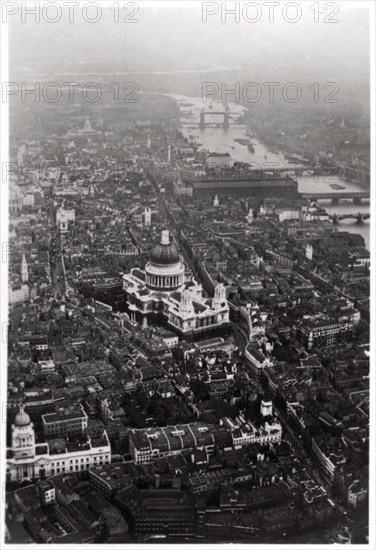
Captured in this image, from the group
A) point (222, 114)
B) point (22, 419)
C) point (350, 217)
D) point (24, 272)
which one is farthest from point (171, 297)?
point (22, 419)

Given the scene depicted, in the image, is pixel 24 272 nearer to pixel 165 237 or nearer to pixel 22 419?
pixel 22 419

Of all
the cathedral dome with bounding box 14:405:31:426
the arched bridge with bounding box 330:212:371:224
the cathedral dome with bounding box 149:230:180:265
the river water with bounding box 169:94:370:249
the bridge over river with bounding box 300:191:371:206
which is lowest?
the cathedral dome with bounding box 14:405:31:426

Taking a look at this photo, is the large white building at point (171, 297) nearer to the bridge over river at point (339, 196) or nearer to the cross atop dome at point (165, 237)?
the cross atop dome at point (165, 237)

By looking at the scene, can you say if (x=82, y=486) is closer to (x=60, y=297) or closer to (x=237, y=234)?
(x=60, y=297)

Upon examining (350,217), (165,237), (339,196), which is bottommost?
(165,237)

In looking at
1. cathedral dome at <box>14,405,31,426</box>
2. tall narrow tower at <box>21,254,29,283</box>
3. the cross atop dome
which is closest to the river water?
the cross atop dome

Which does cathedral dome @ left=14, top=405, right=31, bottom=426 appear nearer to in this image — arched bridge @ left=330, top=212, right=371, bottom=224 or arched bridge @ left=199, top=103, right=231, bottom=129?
arched bridge @ left=199, top=103, right=231, bottom=129
